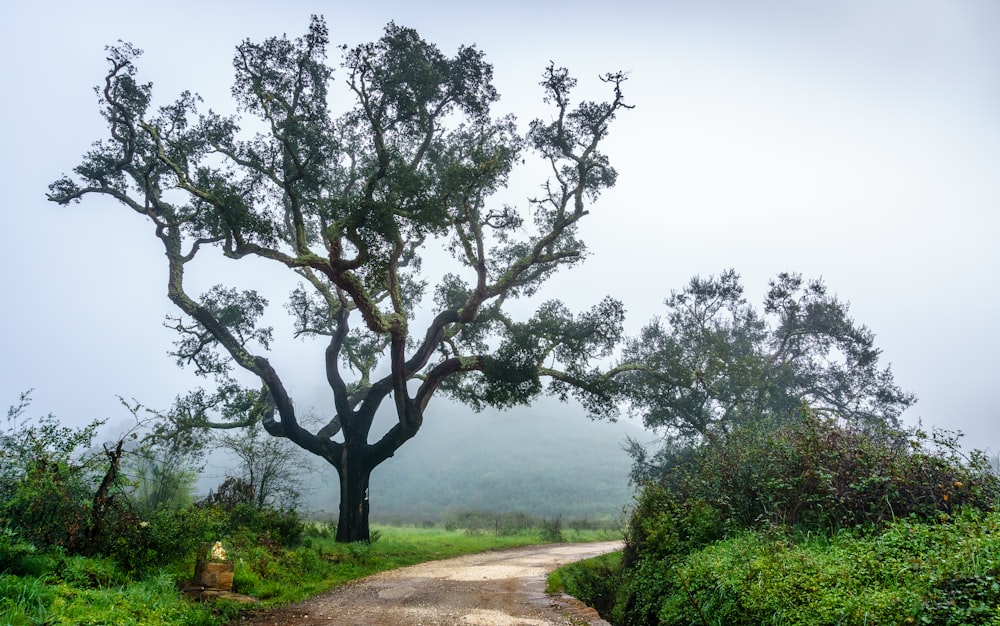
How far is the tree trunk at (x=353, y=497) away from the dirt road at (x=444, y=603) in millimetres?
4250

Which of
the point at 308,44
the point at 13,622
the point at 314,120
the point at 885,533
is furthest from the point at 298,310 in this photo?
the point at 885,533

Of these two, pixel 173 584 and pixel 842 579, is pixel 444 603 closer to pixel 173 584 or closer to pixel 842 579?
pixel 173 584

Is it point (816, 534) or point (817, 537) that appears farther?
point (816, 534)

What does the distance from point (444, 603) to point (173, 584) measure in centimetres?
456

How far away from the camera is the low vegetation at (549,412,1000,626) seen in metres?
4.29

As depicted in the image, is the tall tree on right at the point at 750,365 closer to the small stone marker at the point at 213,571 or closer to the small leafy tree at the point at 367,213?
the small leafy tree at the point at 367,213

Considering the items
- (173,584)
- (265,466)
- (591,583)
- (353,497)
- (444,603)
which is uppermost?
(265,466)

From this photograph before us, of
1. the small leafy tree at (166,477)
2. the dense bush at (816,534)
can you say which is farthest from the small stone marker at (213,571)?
the small leafy tree at (166,477)

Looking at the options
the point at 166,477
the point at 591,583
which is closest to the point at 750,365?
the point at 591,583

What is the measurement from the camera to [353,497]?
17.4 metres

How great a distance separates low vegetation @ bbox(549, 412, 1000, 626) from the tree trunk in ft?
27.9

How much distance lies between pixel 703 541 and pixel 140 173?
64.5 ft

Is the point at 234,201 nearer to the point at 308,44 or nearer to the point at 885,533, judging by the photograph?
the point at 308,44

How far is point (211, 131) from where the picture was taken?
1645 cm
